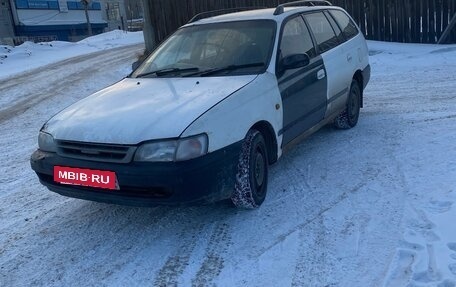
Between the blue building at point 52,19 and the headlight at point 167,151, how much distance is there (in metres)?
35.2

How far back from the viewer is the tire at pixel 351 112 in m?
6.07

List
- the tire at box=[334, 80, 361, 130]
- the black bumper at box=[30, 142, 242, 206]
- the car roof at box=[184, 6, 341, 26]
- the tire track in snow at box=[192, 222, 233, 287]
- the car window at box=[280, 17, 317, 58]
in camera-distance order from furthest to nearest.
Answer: the tire at box=[334, 80, 361, 130] < the car roof at box=[184, 6, 341, 26] < the car window at box=[280, 17, 317, 58] < the black bumper at box=[30, 142, 242, 206] < the tire track in snow at box=[192, 222, 233, 287]

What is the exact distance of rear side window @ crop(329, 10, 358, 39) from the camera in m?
6.07

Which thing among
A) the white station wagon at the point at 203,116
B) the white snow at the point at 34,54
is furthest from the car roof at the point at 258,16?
the white snow at the point at 34,54

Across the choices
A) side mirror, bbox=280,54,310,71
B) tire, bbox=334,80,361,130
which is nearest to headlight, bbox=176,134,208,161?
side mirror, bbox=280,54,310,71

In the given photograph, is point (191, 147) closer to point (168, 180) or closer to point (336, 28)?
point (168, 180)

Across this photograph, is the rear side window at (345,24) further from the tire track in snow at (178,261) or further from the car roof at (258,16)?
the tire track in snow at (178,261)

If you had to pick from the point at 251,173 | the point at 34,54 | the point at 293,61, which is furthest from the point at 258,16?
the point at 34,54

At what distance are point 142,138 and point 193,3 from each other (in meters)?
10.5

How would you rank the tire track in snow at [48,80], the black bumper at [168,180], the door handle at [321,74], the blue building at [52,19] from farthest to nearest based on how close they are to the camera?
the blue building at [52,19] → the tire track in snow at [48,80] → the door handle at [321,74] → the black bumper at [168,180]

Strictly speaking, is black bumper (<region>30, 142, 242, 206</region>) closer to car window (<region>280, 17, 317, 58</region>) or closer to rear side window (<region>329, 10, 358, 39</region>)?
car window (<region>280, 17, 317, 58</region>)

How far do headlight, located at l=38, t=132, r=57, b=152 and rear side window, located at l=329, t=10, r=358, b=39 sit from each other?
12.9ft

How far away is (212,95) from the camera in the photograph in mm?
3764

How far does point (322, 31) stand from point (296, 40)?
77 cm
